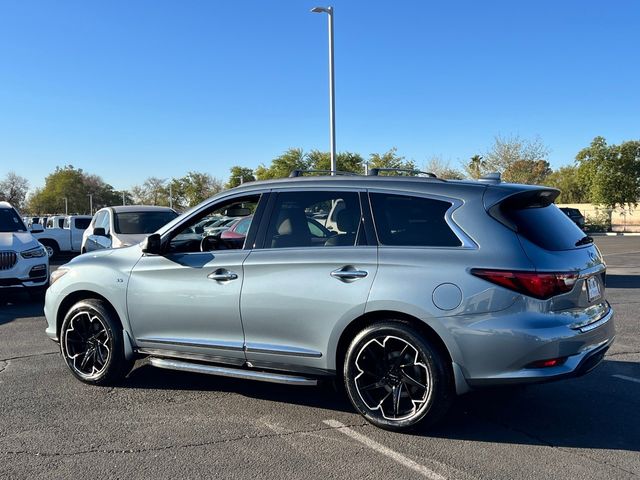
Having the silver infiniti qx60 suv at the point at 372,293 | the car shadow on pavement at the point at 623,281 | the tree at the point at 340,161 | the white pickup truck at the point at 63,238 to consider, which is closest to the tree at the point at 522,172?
the tree at the point at 340,161

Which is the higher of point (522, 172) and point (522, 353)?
point (522, 172)

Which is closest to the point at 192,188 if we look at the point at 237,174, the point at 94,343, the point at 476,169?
the point at 237,174

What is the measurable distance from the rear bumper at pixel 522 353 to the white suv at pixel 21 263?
870cm

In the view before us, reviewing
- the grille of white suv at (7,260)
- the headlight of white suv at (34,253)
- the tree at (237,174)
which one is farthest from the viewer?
the tree at (237,174)

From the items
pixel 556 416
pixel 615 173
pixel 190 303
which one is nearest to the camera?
pixel 556 416

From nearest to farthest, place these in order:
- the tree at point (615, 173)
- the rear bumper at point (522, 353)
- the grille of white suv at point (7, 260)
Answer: the rear bumper at point (522, 353) → the grille of white suv at point (7, 260) → the tree at point (615, 173)

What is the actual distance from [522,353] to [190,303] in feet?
8.57

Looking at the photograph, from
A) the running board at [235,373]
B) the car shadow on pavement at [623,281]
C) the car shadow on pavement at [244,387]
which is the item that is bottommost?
the car shadow on pavement at [623,281]

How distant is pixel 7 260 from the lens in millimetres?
9953

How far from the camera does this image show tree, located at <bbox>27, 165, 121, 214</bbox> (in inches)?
3558

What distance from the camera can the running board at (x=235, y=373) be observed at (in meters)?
4.41

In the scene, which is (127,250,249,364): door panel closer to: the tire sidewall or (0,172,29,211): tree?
the tire sidewall

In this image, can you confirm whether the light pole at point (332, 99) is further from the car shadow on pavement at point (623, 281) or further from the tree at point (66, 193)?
the tree at point (66, 193)

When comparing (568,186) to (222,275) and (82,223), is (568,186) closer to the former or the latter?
(82,223)
